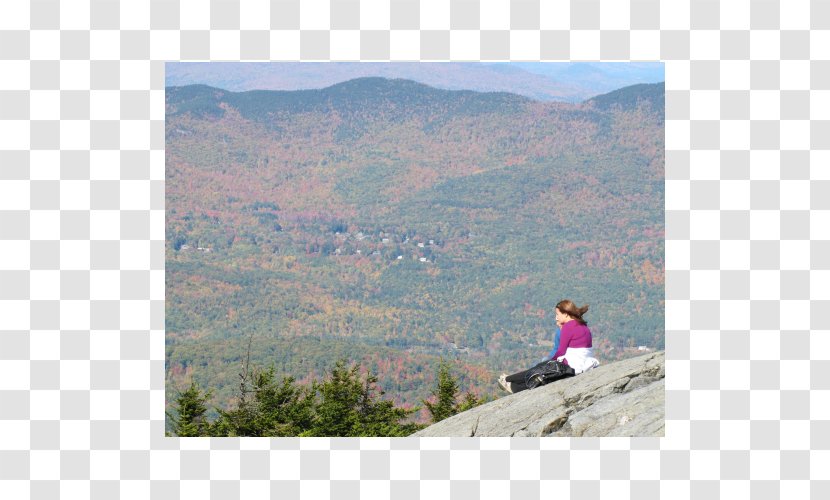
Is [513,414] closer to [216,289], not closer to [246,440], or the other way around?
[246,440]

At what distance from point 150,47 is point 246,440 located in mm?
6352

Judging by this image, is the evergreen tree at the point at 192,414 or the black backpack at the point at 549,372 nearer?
the black backpack at the point at 549,372

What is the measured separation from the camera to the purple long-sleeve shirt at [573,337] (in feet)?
53.2

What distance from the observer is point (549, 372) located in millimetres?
16750

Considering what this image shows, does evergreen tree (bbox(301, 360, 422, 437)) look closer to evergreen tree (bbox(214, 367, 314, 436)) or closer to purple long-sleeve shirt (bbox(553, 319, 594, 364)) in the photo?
evergreen tree (bbox(214, 367, 314, 436))

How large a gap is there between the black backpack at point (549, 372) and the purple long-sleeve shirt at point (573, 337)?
4.8 inches

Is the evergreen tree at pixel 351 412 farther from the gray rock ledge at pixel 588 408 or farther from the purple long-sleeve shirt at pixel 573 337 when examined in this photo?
the purple long-sleeve shirt at pixel 573 337

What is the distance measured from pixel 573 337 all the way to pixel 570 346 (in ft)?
0.88

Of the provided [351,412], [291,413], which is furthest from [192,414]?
[351,412]

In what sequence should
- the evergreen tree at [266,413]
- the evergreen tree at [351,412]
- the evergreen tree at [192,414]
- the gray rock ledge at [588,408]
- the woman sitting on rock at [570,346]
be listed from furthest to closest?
1. the evergreen tree at [351,412]
2. the evergreen tree at [192,414]
3. the evergreen tree at [266,413]
4. the woman sitting on rock at [570,346]
5. the gray rock ledge at [588,408]

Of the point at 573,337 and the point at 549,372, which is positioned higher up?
the point at 573,337

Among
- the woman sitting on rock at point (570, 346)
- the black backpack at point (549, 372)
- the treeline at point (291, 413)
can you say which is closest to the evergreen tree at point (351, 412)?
the treeline at point (291, 413)

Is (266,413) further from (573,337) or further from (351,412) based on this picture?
(573,337)

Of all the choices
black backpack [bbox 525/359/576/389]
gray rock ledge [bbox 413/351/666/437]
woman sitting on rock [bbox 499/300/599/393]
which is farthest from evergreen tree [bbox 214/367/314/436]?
black backpack [bbox 525/359/576/389]
